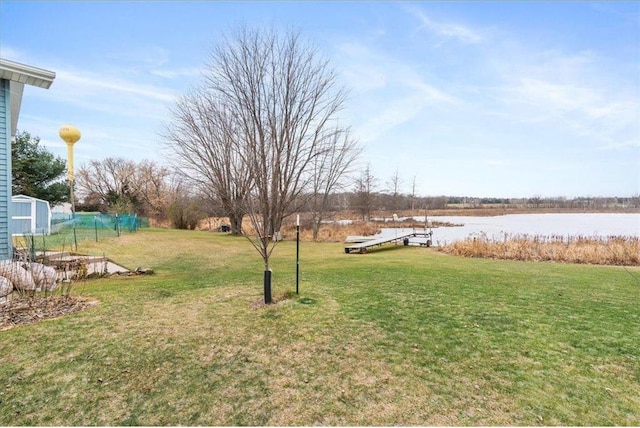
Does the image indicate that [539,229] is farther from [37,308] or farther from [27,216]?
[27,216]

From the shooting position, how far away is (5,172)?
677 cm

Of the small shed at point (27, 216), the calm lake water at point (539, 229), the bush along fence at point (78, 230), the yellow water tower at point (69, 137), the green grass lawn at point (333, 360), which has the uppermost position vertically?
the yellow water tower at point (69, 137)

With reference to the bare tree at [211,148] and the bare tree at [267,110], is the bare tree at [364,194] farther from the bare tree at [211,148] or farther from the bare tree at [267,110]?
the bare tree at [267,110]

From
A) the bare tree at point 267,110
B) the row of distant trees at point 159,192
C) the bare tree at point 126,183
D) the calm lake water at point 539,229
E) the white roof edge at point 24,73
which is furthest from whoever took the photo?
the bare tree at point 126,183

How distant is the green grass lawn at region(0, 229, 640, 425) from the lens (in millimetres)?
2342

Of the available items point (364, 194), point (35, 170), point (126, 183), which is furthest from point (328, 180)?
point (126, 183)

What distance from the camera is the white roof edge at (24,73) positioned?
655 cm

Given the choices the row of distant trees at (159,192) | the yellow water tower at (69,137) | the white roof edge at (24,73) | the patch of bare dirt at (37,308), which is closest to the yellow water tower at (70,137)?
the yellow water tower at (69,137)

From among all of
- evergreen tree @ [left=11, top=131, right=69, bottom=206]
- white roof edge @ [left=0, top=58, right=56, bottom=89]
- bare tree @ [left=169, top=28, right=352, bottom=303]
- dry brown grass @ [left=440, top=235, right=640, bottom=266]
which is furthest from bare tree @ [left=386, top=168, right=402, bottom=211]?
white roof edge @ [left=0, top=58, right=56, bottom=89]

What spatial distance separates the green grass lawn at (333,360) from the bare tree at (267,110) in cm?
134

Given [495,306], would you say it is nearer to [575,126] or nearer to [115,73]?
[575,126]

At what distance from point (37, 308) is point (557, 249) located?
13.5 m

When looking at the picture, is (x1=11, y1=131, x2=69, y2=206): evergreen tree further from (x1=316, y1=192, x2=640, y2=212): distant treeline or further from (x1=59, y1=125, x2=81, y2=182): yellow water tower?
(x1=316, y1=192, x2=640, y2=212): distant treeline

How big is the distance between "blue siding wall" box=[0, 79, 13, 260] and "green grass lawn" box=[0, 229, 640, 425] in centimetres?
294
